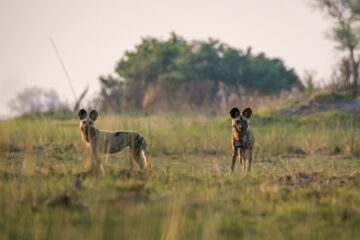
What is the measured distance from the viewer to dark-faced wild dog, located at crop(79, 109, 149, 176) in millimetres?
5558

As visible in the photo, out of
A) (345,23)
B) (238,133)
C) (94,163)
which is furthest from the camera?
(345,23)

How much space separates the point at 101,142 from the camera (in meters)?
5.88

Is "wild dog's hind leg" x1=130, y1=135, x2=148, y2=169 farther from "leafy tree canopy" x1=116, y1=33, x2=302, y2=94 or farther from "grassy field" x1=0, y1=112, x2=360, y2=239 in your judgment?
"leafy tree canopy" x1=116, y1=33, x2=302, y2=94

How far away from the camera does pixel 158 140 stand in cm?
1009

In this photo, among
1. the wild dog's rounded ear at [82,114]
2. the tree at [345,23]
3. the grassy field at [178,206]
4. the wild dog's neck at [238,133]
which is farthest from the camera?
the tree at [345,23]

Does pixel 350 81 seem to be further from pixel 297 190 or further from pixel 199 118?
pixel 297 190

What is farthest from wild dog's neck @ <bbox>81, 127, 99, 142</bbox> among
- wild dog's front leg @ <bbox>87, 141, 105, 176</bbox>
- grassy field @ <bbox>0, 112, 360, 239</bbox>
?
grassy field @ <bbox>0, 112, 360, 239</bbox>

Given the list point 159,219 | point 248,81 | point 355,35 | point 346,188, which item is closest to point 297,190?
point 346,188

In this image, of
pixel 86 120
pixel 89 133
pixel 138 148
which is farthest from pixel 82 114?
pixel 138 148

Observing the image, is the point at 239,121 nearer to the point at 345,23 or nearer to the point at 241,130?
the point at 241,130

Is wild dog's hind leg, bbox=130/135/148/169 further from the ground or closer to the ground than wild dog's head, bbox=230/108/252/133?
closer to the ground

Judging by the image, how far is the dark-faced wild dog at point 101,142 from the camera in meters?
5.56

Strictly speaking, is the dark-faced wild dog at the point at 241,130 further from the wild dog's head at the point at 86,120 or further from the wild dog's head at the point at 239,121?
the wild dog's head at the point at 86,120

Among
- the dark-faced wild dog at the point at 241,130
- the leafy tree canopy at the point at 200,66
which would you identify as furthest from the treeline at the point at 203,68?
the dark-faced wild dog at the point at 241,130
